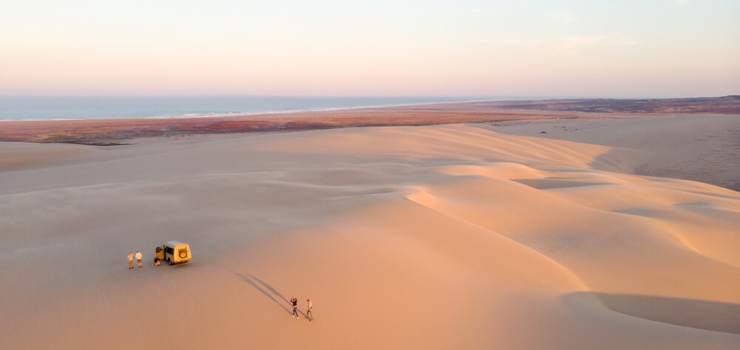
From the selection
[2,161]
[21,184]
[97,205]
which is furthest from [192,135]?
[97,205]

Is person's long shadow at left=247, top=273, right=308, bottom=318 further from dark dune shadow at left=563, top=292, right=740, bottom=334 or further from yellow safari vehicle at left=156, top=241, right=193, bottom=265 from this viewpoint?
dark dune shadow at left=563, top=292, right=740, bottom=334

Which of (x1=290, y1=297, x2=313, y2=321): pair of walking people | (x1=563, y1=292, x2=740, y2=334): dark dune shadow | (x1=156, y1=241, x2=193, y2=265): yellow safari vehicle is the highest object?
(x1=156, y1=241, x2=193, y2=265): yellow safari vehicle

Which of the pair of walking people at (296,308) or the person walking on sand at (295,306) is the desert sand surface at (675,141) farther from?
the person walking on sand at (295,306)

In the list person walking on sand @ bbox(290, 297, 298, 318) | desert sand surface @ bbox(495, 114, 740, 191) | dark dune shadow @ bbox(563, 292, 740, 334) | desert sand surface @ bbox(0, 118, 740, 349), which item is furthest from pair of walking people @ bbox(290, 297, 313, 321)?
desert sand surface @ bbox(495, 114, 740, 191)

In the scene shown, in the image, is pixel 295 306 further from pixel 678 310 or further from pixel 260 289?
pixel 678 310

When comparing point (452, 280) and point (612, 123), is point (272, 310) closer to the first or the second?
point (452, 280)

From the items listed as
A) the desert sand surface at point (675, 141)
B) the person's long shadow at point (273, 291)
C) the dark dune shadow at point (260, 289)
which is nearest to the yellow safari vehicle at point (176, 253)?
the dark dune shadow at point (260, 289)
